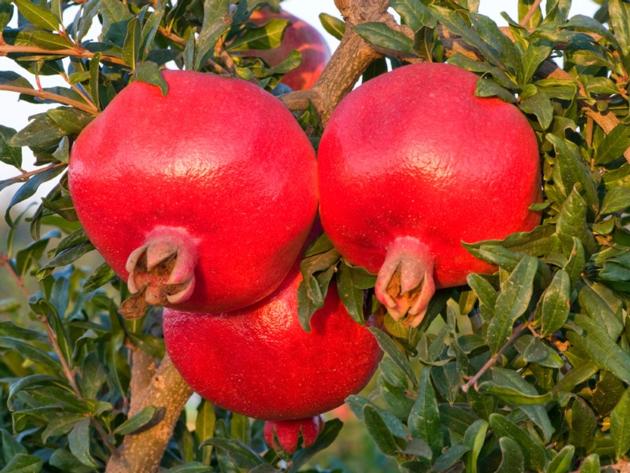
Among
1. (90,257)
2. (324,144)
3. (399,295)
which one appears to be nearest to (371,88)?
(324,144)

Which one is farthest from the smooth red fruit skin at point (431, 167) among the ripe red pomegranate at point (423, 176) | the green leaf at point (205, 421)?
the green leaf at point (205, 421)

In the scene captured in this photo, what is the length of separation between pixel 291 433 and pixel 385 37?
0.63 metres

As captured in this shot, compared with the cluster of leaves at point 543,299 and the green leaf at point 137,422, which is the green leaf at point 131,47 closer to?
the cluster of leaves at point 543,299

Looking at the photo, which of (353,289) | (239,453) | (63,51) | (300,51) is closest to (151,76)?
(63,51)

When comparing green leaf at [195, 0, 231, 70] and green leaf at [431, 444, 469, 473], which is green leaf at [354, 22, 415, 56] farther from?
green leaf at [431, 444, 469, 473]

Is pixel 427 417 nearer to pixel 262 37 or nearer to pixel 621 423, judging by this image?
pixel 621 423

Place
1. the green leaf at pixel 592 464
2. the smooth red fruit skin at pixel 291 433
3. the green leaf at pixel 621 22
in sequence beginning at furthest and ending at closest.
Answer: the smooth red fruit skin at pixel 291 433
the green leaf at pixel 621 22
the green leaf at pixel 592 464

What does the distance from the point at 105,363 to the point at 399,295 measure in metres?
0.90

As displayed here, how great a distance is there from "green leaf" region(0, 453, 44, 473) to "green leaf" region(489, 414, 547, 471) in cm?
81

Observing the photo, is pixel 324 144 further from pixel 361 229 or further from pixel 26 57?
pixel 26 57

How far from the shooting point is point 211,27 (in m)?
1.28

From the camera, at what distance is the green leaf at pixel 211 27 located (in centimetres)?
127

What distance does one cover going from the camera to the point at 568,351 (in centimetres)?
114

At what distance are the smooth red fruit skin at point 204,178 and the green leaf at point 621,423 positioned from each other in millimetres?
401
